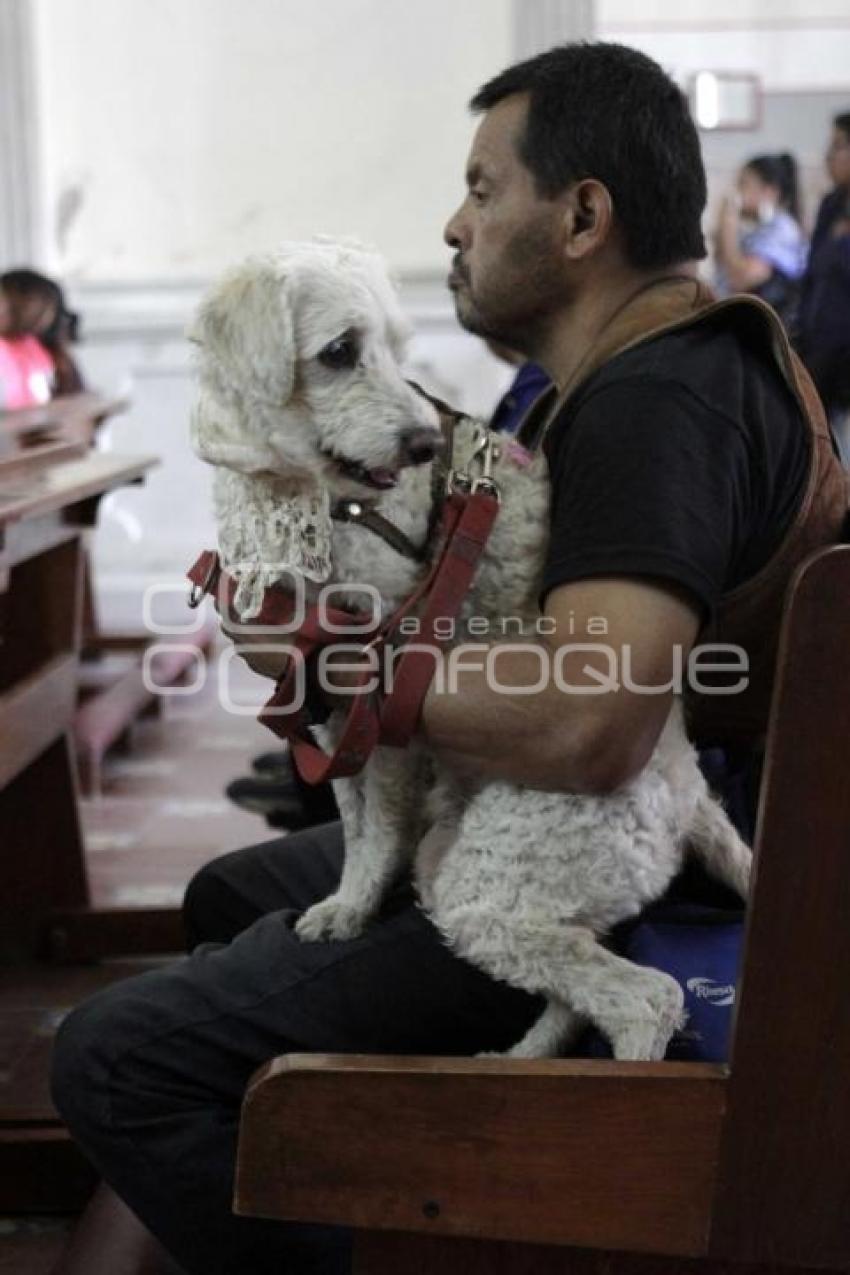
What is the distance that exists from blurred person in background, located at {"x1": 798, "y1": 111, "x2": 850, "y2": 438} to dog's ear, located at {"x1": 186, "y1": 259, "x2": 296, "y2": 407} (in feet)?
8.50

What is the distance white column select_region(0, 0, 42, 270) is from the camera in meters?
6.09

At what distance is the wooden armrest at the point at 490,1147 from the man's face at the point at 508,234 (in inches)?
25.7

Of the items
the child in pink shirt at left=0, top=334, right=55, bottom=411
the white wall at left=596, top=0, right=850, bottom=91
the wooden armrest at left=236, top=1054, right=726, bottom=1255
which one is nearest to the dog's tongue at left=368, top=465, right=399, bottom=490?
the wooden armrest at left=236, top=1054, right=726, bottom=1255

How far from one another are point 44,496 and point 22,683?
55cm

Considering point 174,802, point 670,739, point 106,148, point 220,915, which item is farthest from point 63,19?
point 670,739

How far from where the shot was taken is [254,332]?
1.42m

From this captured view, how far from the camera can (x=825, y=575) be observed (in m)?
1.05

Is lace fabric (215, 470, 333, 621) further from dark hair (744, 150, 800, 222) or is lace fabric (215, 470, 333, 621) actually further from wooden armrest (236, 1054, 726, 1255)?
dark hair (744, 150, 800, 222)

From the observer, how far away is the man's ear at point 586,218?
4.64ft

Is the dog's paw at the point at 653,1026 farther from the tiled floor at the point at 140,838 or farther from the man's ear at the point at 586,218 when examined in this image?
the tiled floor at the point at 140,838

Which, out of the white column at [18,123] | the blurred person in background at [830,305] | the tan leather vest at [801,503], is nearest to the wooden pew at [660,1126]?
the tan leather vest at [801,503]

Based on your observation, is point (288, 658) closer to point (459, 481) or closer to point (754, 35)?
point (459, 481)

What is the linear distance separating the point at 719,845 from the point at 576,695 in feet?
0.81

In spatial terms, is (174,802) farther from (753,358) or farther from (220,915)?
(753,358)
